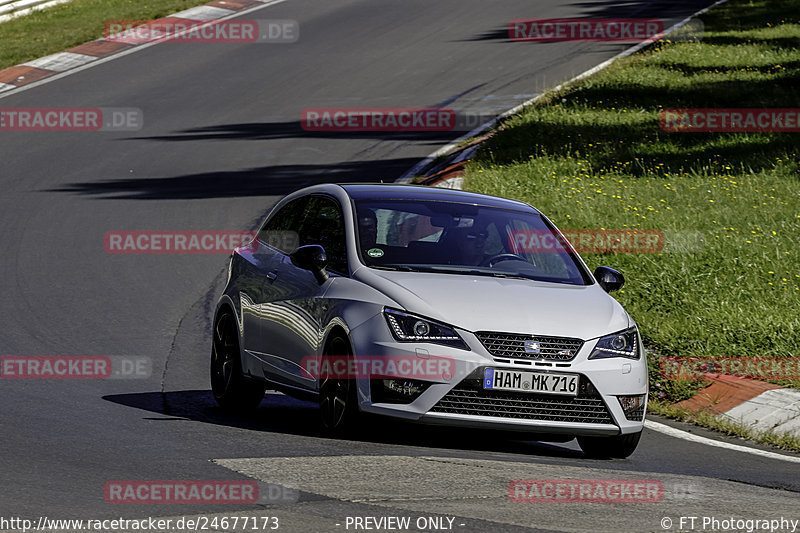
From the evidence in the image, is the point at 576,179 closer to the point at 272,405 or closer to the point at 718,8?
the point at 272,405

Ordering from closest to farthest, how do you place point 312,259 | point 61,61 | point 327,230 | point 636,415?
point 636,415, point 312,259, point 327,230, point 61,61

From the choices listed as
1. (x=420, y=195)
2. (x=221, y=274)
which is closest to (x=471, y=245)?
(x=420, y=195)

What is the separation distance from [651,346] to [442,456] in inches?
153

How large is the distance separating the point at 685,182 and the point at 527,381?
440 inches

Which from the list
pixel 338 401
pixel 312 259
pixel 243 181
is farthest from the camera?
pixel 243 181

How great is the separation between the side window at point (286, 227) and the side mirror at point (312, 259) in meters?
0.84

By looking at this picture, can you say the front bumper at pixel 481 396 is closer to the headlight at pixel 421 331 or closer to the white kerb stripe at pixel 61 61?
the headlight at pixel 421 331

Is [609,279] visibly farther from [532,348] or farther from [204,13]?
[204,13]

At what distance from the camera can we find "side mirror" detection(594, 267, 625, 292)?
9305 mm

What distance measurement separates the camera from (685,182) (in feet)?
60.8

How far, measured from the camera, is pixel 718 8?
35.3 m

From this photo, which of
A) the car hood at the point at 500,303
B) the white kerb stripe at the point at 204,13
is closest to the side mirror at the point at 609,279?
the car hood at the point at 500,303

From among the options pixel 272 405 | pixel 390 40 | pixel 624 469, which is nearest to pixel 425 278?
pixel 624 469

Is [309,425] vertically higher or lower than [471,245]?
lower
